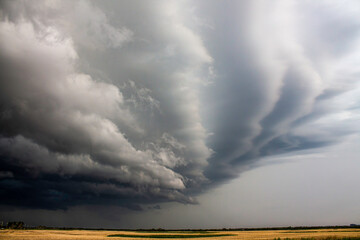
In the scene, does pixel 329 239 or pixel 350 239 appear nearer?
pixel 350 239

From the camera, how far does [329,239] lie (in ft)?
184

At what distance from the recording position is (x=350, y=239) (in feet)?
168

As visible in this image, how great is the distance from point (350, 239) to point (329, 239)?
5.49m
